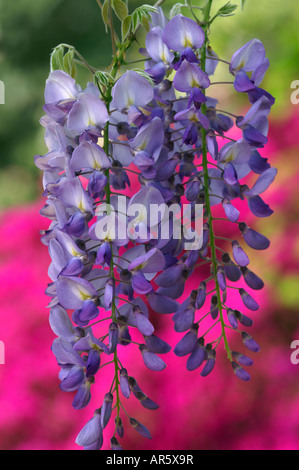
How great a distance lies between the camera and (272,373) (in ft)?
4.65

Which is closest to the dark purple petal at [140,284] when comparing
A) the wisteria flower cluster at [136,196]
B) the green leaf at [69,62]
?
the wisteria flower cluster at [136,196]

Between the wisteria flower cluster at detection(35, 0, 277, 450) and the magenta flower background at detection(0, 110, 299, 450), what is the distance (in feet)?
2.35

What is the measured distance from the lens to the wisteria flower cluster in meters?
0.57

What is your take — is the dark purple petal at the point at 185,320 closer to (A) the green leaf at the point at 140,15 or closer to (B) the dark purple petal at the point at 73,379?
(B) the dark purple petal at the point at 73,379

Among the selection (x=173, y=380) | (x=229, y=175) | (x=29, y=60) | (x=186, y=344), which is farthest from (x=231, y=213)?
(x=29, y=60)

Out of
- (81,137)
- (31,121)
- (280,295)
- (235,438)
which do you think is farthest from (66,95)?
(31,121)

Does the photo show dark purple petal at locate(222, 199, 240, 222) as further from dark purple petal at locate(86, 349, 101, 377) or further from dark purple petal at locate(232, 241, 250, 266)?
dark purple petal at locate(86, 349, 101, 377)

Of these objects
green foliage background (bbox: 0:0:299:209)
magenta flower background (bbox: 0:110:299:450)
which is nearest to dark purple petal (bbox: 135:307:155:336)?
magenta flower background (bbox: 0:110:299:450)

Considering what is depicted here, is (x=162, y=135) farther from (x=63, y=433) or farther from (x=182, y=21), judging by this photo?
(x=63, y=433)

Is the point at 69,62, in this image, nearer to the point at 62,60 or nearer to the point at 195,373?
the point at 62,60

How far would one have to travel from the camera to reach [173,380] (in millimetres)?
1320

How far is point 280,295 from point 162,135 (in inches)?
47.0

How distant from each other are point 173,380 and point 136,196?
2.77 ft

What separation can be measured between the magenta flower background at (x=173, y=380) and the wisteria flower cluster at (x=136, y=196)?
0.72 metres
